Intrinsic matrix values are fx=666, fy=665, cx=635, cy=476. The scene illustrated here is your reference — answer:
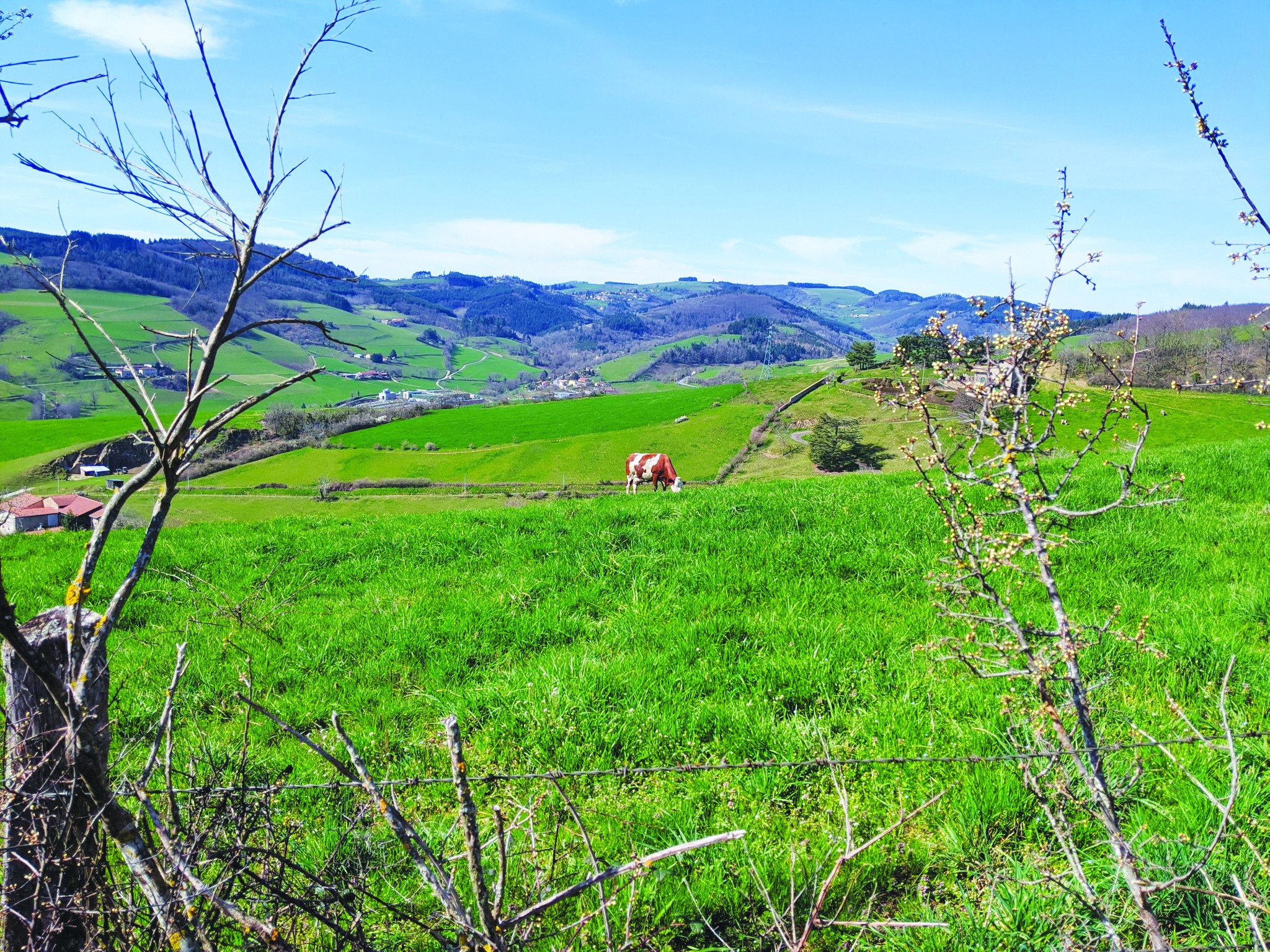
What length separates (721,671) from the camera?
5.43 m

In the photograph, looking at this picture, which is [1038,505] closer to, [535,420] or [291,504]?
[291,504]

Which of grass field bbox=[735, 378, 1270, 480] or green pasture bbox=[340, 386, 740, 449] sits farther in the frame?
green pasture bbox=[340, 386, 740, 449]

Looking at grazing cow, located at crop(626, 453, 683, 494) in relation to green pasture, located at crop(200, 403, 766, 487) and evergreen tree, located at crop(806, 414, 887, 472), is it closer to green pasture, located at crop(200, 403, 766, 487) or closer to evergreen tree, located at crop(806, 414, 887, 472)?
green pasture, located at crop(200, 403, 766, 487)

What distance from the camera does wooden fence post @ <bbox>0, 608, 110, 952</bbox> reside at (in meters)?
2.07

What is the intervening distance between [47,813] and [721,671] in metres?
4.23

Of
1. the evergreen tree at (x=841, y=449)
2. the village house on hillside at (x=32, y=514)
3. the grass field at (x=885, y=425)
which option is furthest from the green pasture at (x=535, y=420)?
the village house on hillside at (x=32, y=514)

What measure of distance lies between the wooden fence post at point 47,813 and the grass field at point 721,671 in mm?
888

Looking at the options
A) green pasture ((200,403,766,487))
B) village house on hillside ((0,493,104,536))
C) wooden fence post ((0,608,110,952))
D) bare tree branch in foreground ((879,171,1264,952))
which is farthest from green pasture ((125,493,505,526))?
bare tree branch in foreground ((879,171,1264,952))

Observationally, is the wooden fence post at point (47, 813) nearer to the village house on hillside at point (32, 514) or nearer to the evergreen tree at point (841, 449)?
the village house on hillside at point (32, 514)

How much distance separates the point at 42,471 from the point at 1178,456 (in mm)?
113718

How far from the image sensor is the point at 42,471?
86000 mm

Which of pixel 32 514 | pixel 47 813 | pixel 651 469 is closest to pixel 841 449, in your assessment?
pixel 651 469

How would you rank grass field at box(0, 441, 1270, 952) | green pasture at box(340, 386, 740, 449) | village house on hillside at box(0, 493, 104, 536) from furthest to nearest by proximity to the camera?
1. green pasture at box(340, 386, 740, 449)
2. grass field at box(0, 441, 1270, 952)
3. village house on hillside at box(0, 493, 104, 536)

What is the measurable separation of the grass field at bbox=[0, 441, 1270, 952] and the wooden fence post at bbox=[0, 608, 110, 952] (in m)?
0.89
